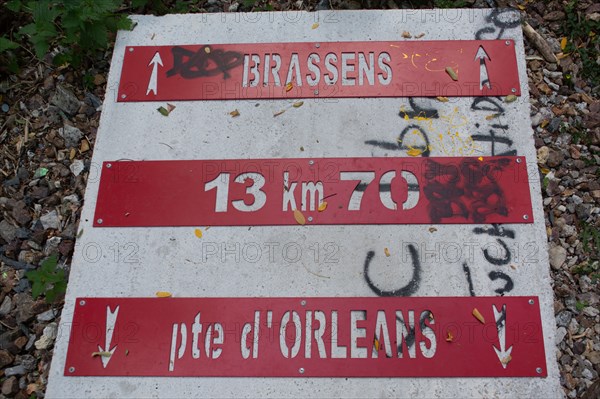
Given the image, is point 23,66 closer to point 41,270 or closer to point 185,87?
point 185,87

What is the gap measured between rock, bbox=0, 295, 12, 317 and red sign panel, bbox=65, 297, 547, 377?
0.41 metres

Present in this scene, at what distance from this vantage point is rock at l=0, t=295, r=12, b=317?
2.68 metres

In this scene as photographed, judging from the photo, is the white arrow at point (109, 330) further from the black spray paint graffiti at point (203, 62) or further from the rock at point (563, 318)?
the rock at point (563, 318)

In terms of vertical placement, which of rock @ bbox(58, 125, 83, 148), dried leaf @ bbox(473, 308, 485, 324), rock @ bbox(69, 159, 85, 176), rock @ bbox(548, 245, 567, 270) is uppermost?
rock @ bbox(58, 125, 83, 148)

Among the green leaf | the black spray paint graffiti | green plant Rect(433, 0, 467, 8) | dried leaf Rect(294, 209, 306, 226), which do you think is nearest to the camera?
dried leaf Rect(294, 209, 306, 226)

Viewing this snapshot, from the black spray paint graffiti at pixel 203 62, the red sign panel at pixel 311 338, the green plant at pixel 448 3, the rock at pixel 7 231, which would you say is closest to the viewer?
the red sign panel at pixel 311 338

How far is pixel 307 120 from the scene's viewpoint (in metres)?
2.81

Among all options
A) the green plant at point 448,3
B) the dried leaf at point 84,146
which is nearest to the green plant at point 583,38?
the green plant at point 448,3

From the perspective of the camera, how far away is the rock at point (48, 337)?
2.60 metres

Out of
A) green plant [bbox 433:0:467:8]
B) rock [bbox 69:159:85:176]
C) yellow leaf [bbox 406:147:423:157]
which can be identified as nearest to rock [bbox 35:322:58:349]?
rock [bbox 69:159:85:176]

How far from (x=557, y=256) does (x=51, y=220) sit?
235 cm

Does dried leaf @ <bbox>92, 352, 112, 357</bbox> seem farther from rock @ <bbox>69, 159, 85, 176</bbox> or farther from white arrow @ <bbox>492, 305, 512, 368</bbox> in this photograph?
white arrow @ <bbox>492, 305, 512, 368</bbox>

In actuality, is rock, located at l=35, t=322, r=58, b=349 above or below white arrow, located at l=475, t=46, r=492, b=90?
below

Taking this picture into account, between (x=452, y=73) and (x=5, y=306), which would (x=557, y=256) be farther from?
(x=5, y=306)
